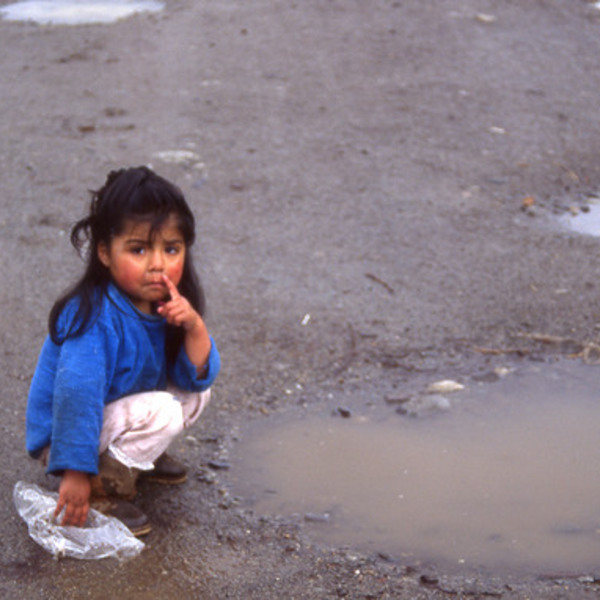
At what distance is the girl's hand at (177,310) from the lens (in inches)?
99.3

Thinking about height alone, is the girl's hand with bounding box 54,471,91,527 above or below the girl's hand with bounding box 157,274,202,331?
below

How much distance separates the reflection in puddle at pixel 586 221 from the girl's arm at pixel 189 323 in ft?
8.28

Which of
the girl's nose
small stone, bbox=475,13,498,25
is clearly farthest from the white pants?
small stone, bbox=475,13,498,25

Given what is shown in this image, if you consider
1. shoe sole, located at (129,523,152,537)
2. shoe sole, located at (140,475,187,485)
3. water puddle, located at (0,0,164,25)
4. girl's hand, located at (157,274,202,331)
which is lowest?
shoe sole, located at (140,475,187,485)

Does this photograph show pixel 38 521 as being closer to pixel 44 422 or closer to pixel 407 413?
pixel 44 422

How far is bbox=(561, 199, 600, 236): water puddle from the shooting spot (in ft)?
15.2

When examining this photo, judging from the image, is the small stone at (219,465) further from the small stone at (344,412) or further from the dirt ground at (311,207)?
Result: the small stone at (344,412)

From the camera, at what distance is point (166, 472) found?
2.90 metres

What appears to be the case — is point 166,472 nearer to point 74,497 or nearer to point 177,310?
point 74,497

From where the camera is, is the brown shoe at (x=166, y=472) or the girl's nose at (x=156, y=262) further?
the brown shoe at (x=166, y=472)

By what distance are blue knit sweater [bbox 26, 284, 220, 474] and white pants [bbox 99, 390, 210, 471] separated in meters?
0.06

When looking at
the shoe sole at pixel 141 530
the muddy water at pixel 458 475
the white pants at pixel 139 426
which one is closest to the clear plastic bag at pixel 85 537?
the shoe sole at pixel 141 530

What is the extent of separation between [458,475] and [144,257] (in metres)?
1.22

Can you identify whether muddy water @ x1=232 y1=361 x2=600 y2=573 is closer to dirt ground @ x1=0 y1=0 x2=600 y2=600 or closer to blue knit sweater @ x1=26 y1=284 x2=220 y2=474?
dirt ground @ x1=0 y1=0 x2=600 y2=600
